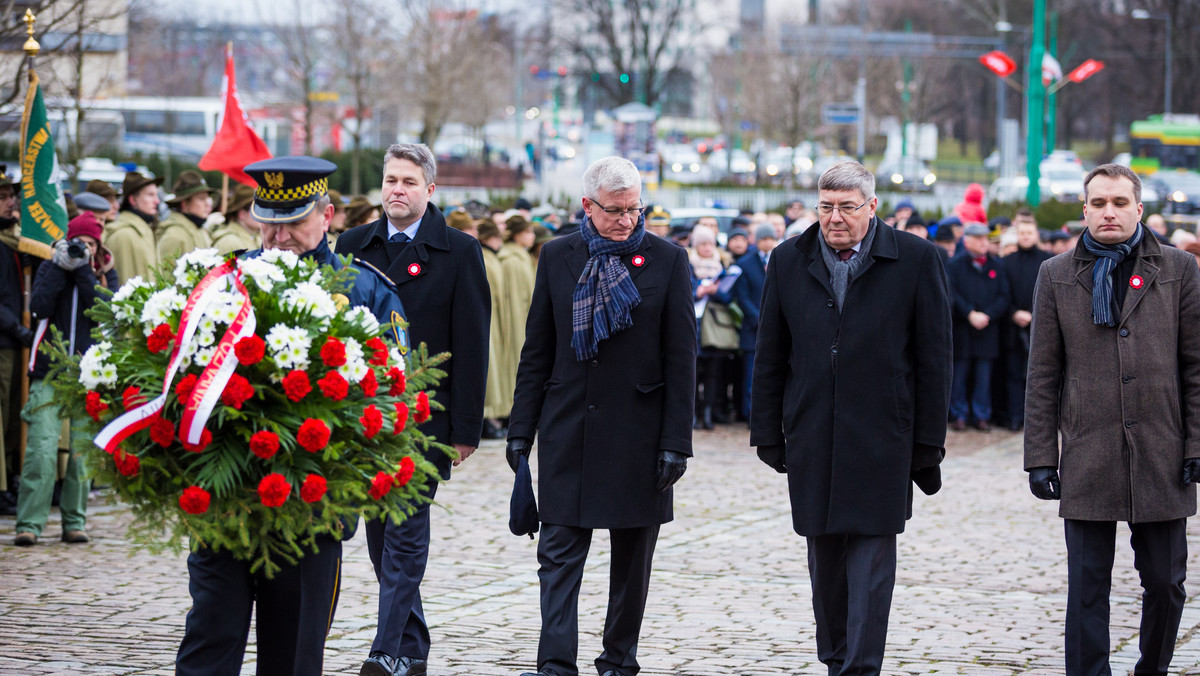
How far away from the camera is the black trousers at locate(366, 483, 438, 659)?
6.17 metres

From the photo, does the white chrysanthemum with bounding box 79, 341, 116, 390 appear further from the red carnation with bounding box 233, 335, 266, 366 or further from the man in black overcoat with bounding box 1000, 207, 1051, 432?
the man in black overcoat with bounding box 1000, 207, 1051, 432

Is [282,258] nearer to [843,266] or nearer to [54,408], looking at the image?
[843,266]

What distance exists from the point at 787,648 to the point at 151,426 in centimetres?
373

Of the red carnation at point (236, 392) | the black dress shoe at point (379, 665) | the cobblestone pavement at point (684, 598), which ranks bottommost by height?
the cobblestone pavement at point (684, 598)

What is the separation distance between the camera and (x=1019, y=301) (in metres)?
16.2

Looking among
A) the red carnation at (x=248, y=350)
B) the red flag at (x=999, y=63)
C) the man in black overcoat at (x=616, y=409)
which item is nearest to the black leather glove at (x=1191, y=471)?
the man in black overcoat at (x=616, y=409)

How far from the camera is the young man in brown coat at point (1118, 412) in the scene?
5.93 meters

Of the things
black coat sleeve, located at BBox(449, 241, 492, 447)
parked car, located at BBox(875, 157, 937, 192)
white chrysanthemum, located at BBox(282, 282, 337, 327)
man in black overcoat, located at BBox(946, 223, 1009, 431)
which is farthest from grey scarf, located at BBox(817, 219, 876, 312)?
parked car, located at BBox(875, 157, 937, 192)

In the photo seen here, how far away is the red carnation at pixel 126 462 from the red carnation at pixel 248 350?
15.9 inches

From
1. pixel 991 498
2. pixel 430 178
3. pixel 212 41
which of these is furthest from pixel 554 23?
pixel 430 178

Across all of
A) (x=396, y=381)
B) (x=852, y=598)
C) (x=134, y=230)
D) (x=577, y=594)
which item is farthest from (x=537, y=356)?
(x=134, y=230)

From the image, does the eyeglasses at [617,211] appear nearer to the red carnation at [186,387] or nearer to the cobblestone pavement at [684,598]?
the cobblestone pavement at [684,598]

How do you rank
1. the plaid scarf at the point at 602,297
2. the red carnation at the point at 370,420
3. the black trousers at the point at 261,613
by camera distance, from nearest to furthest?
1. the red carnation at the point at 370,420
2. the black trousers at the point at 261,613
3. the plaid scarf at the point at 602,297

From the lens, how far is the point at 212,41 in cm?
6303
